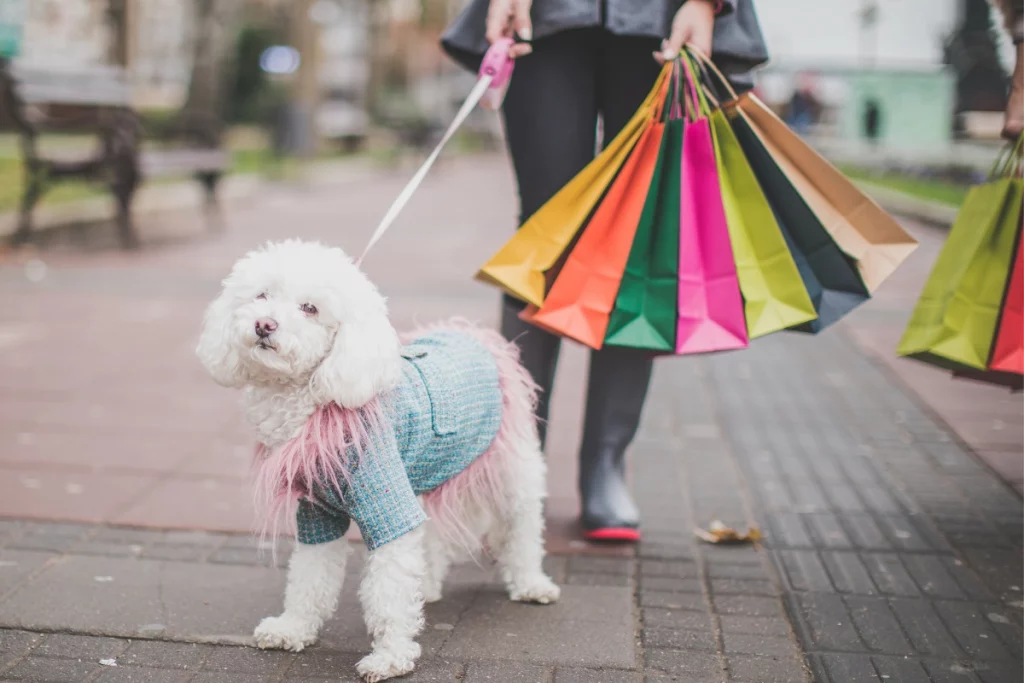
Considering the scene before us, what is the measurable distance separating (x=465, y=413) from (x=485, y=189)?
15169 mm

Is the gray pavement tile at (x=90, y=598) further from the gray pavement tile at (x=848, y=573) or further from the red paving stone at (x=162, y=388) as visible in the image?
the gray pavement tile at (x=848, y=573)

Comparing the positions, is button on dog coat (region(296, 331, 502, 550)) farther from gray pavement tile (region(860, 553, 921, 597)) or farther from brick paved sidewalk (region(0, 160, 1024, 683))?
gray pavement tile (region(860, 553, 921, 597))

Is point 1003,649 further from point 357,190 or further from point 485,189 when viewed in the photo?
point 485,189

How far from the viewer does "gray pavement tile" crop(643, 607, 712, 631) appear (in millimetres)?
2578

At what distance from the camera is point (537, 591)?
2.68 m

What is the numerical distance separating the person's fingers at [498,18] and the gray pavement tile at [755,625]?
1.59 m

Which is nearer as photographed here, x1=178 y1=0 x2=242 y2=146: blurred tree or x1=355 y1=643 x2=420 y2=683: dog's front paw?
x1=355 y1=643 x2=420 y2=683: dog's front paw

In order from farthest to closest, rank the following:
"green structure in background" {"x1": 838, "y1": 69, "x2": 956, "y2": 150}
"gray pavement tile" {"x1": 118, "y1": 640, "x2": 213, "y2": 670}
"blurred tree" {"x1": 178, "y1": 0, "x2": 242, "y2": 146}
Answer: "green structure in background" {"x1": 838, "y1": 69, "x2": 956, "y2": 150} < "blurred tree" {"x1": 178, "y1": 0, "x2": 242, "y2": 146} < "gray pavement tile" {"x1": 118, "y1": 640, "x2": 213, "y2": 670}

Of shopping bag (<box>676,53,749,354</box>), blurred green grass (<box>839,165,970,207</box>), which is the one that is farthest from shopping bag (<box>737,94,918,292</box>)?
blurred green grass (<box>839,165,970,207</box>)

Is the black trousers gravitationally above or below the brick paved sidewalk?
above

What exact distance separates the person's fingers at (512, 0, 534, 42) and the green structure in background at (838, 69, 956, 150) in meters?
15.1

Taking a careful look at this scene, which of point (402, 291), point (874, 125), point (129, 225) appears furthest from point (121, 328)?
point (874, 125)

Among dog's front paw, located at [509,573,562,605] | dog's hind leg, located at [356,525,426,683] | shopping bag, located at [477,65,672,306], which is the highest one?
shopping bag, located at [477,65,672,306]

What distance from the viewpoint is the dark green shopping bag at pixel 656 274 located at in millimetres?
A: 2705
